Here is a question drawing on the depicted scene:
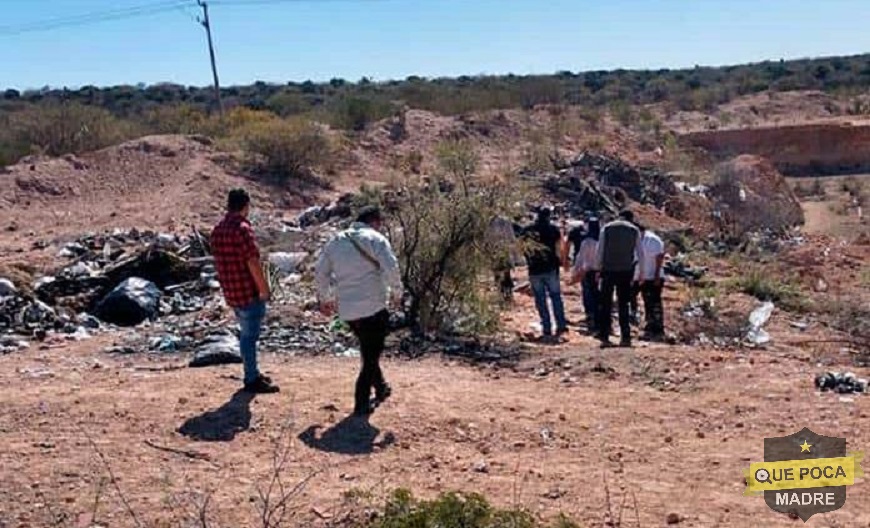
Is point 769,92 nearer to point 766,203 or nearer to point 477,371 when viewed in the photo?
point 766,203

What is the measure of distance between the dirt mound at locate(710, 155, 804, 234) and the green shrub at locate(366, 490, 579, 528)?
57.5 feet

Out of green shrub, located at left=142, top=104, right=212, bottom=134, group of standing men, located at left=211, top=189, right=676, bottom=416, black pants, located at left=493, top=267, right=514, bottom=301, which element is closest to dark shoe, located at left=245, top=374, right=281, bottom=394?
group of standing men, located at left=211, top=189, right=676, bottom=416

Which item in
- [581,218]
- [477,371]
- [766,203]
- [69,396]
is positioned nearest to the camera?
[69,396]

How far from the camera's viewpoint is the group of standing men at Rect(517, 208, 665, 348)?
10711 millimetres

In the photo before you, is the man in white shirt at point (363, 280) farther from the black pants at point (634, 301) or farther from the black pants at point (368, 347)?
the black pants at point (634, 301)

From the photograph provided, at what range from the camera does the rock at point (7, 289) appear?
41.1 ft

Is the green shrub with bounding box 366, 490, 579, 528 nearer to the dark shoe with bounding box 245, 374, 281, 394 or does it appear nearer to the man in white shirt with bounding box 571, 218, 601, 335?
the dark shoe with bounding box 245, 374, 281, 394

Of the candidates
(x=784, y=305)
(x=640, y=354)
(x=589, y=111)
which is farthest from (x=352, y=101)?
(x=640, y=354)

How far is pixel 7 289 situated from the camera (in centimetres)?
1266

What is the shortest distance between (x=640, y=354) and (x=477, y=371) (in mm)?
1588

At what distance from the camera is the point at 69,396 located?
7.79 metres

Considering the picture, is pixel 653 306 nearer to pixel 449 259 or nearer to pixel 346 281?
pixel 449 259

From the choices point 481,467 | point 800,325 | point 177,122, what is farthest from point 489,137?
point 481,467

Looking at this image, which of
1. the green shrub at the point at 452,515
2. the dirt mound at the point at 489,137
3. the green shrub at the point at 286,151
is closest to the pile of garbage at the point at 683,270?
the dirt mound at the point at 489,137
